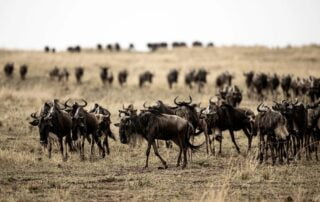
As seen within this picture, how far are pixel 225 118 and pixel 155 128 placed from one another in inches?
136

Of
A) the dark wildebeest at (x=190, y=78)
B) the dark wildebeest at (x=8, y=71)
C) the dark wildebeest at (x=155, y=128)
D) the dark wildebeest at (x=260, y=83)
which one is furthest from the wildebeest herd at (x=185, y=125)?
the dark wildebeest at (x=8, y=71)

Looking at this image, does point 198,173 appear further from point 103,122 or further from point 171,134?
point 103,122

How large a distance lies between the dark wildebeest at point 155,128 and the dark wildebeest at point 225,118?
2.56 metres

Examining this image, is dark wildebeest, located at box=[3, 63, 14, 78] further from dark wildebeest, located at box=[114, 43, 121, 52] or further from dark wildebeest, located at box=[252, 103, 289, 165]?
dark wildebeest, located at box=[252, 103, 289, 165]

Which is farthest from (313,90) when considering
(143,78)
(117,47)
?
(117,47)

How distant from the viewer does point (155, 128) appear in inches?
526

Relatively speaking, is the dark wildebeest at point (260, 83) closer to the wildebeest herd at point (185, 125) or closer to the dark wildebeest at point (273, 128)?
the wildebeest herd at point (185, 125)

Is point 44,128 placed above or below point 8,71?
below

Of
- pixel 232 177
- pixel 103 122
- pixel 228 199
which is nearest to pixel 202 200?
pixel 228 199

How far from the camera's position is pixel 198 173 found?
1244 centimetres

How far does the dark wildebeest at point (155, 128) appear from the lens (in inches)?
527

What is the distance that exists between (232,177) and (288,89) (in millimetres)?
22631

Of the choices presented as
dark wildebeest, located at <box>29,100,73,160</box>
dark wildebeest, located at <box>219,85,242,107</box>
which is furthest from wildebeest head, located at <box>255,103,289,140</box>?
dark wildebeest, located at <box>219,85,242,107</box>

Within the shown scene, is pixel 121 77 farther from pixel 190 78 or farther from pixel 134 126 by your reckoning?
pixel 134 126
